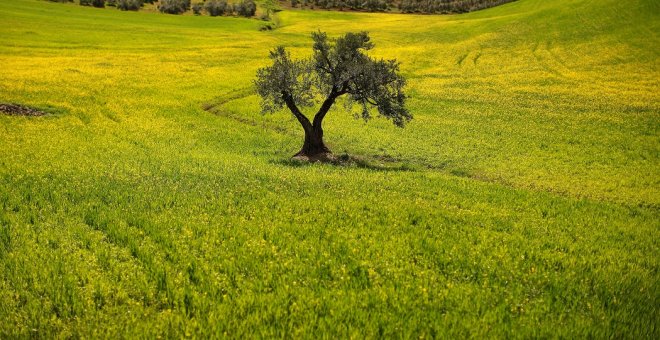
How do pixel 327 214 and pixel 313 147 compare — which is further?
pixel 313 147

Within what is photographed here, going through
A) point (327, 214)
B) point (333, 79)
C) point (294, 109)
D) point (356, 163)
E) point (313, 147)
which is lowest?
point (356, 163)

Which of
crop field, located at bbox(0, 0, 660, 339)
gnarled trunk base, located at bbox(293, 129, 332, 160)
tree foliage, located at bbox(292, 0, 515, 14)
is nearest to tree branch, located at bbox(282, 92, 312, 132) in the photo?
gnarled trunk base, located at bbox(293, 129, 332, 160)

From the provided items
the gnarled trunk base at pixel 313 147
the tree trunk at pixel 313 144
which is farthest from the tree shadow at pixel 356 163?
the tree trunk at pixel 313 144

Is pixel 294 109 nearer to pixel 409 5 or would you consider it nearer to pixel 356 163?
pixel 356 163

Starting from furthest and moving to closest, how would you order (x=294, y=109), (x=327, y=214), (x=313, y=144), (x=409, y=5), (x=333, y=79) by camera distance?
(x=409, y=5) → (x=313, y=144) → (x=294, y=109) → (x=333, y=79) → (x=327, y=214)

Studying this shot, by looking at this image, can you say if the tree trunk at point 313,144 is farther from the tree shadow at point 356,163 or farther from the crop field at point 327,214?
the crop field at point 327,214

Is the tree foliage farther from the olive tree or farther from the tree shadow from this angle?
the tree shadow

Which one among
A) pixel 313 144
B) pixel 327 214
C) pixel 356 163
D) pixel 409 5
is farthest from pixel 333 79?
pixel 409 5

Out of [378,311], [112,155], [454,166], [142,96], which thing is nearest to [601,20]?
[454,166]

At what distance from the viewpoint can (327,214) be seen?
45.2 feet

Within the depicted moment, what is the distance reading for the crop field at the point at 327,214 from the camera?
25.8ft

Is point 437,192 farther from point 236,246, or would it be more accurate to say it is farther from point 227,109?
point 227,109

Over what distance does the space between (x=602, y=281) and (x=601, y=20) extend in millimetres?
83076

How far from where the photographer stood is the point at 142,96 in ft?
144
